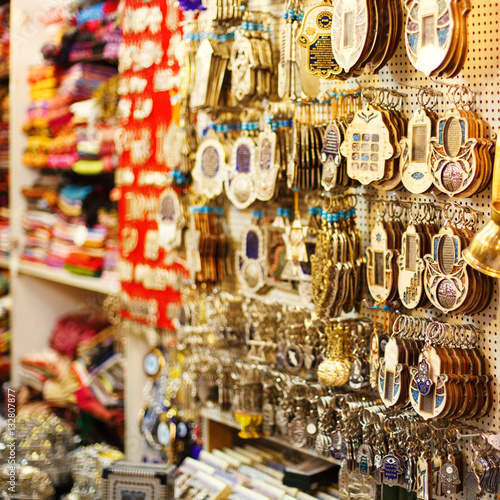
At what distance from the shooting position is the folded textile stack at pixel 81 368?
254 centimetres

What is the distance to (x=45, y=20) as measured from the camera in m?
2.90

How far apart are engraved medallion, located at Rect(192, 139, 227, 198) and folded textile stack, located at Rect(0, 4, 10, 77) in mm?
1966

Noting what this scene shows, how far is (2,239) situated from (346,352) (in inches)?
93.6

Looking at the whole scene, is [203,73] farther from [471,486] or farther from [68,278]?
[68,278]

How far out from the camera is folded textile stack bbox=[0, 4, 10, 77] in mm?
3219

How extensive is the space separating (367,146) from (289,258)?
1.14 feet

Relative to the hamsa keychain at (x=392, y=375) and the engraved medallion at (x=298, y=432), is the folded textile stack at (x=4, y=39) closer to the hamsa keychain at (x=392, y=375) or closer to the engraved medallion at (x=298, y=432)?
the engraved medallion at (x=298, y=432)

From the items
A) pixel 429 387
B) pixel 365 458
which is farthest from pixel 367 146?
pixel 365 458

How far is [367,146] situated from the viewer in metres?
1.27

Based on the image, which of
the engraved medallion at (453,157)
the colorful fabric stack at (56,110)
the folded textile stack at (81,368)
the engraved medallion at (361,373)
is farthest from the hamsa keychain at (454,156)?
the colorful fabric stack at (56,110)

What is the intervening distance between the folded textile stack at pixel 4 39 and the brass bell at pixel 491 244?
2.87 metres

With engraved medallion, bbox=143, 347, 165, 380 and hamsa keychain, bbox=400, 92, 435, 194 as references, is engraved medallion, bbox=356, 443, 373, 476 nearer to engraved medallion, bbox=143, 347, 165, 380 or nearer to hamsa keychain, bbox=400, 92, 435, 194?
hamsa keychain, bbox=400, 92, 435, 194

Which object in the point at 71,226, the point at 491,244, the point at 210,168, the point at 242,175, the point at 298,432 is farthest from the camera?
the point at 71,226

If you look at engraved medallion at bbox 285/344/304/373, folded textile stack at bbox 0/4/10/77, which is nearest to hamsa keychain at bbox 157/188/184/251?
engraved medallion at bbox 285/344/304/373
